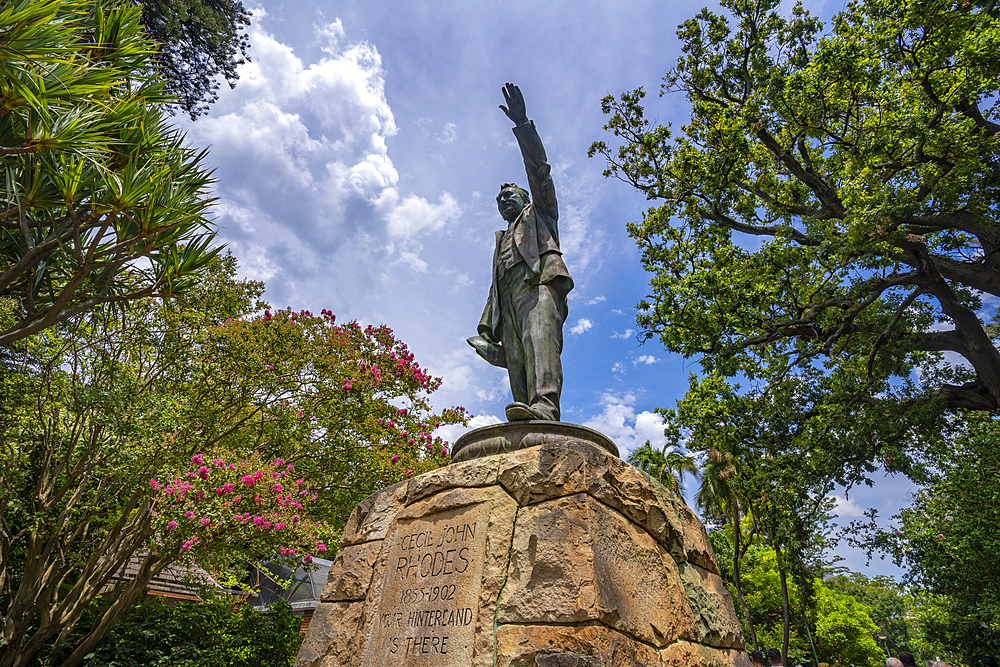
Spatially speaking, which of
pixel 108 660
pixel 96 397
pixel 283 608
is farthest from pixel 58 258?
pixel 283 608

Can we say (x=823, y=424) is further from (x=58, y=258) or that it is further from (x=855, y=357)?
(x=58, y=258)

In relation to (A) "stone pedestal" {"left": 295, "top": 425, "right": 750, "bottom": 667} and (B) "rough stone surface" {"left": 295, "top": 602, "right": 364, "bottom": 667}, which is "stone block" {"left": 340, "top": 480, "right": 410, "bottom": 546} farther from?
(B) "rough stone surface" {"left": 295, "top": 602, "right": 364, "bottom": 667}

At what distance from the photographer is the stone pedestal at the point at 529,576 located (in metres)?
2.54

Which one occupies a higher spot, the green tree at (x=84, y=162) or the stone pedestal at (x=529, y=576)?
the green tree at (x=84, y=162)

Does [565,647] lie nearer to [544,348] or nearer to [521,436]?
[521,436]

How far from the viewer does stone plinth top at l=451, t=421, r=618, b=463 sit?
3.46m

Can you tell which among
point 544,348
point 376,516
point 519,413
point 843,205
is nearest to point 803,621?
point 843,205

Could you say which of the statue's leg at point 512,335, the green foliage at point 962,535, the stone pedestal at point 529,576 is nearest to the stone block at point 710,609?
the stone pedestal at point 529,576

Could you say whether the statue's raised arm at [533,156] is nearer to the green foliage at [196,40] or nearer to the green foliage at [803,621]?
the green foliage at [196,40]

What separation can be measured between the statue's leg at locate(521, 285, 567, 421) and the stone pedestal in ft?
1.87

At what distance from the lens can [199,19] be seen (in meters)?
8.45

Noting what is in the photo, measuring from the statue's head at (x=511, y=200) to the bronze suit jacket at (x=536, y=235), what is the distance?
126mm

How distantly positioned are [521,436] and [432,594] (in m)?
1.03

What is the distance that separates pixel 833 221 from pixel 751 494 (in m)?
5.11
